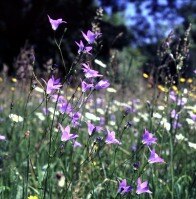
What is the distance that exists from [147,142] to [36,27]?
39.5 feet

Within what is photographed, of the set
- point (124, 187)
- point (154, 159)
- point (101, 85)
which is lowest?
point (124, 187)

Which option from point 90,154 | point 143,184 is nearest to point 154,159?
point 143,184

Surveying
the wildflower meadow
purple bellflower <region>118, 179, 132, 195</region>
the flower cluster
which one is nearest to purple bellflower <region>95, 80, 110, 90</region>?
the wildflower meadow

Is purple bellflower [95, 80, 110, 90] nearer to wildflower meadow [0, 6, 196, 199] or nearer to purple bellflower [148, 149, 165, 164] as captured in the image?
wildflower meadow [0, 6, 196, 199]

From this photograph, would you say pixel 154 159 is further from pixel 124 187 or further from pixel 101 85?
pixel 101 85

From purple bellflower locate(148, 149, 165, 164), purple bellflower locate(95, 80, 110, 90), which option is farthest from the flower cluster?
purple bellflower locate(95, 80, 110, 90)

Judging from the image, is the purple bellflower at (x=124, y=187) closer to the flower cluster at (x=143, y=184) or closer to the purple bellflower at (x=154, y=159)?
the flower cluster at (x=143, y=184)

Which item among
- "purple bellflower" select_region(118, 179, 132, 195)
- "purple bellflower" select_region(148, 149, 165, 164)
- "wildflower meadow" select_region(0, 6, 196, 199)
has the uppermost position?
"wildflower meadow" select_region(0, 6, 196, 199)

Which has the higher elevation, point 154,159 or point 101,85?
point 101,85

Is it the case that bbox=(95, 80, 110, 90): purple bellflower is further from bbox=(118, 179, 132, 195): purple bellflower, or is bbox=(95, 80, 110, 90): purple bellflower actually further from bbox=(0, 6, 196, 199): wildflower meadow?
bbox=(118, 179, 132, 195): purple bellflower

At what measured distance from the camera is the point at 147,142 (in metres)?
1.77

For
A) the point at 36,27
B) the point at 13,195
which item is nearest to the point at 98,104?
the point at 13,195

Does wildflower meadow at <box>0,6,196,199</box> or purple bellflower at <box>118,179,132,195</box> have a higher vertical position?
wildflower meadow at <box>0,6,196,199</box>

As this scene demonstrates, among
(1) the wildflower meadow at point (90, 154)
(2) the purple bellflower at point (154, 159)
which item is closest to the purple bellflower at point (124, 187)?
(1) the wildflower meadow at point (90, 154)
